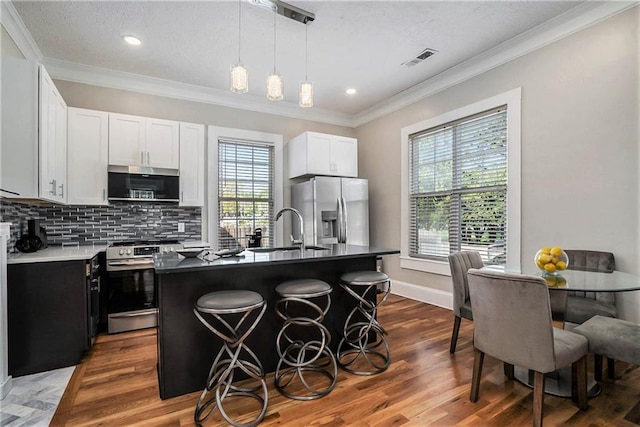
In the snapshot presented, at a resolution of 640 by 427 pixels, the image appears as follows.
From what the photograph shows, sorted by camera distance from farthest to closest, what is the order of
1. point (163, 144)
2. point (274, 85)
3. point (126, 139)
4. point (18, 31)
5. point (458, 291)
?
point (163, 144) → point (126, 139) → point (18, 31) → point (458, 291) → point (274, 85)

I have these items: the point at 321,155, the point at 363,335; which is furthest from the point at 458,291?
the point at 321,155

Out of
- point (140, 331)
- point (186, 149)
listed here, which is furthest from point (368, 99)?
point (140, 331)

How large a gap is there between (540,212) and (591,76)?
1.24m

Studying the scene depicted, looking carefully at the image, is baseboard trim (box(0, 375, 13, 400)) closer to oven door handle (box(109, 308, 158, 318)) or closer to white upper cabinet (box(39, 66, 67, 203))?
oven door handle (box(109, 308, 158, 318))

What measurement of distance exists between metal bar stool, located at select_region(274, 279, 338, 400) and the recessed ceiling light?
9.38 ft

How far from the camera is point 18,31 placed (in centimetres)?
288

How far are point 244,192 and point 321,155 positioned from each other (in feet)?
4.15

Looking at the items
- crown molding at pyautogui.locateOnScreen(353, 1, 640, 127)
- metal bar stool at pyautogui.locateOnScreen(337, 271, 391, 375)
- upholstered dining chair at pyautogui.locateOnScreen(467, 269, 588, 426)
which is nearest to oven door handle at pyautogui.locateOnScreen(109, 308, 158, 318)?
metal bar stool at pyautogui.locateOnScreen(337, 271, 391, 375)

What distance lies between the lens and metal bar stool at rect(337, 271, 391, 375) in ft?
7.98

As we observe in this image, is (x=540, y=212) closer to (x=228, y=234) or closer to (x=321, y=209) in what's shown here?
(x=321, y=209)

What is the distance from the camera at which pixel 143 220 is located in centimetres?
404

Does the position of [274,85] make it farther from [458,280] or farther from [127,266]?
[127,266]

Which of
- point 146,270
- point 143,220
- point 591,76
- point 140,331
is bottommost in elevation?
point 140,331

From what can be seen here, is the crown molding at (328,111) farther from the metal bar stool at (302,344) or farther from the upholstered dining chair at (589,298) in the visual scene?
the metal bar stool at (302,344)
